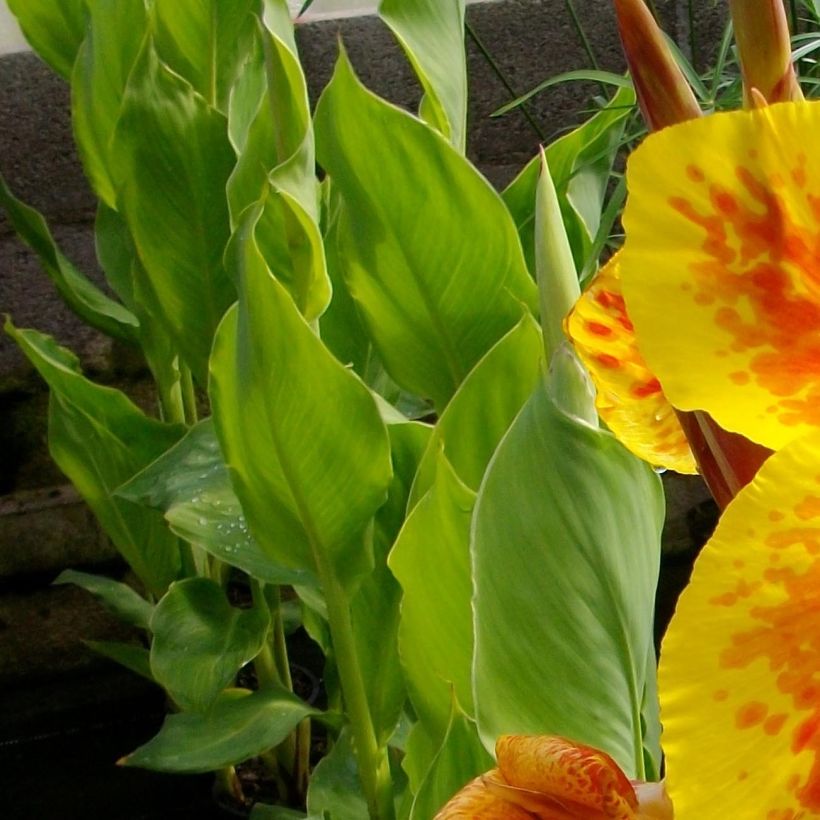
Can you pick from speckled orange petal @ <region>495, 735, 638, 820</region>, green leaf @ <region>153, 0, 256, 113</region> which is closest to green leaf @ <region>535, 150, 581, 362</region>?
speckled orange petal @ <region>495, 735, 638, 820</region>

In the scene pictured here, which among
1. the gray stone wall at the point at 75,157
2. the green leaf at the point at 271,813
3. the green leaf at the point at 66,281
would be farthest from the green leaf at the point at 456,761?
the gray stone wall at the point at 75,157

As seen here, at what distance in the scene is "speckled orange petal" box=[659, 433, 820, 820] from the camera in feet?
0.50

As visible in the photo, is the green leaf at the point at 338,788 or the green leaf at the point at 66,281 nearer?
the green leaf at the point at 338,788

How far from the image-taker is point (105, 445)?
0.94m

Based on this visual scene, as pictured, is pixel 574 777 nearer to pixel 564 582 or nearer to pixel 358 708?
pixel 564 582

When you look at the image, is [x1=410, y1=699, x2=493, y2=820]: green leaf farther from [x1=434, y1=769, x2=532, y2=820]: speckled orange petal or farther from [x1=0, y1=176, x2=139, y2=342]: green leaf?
[x1=0, y1=176, x2=139, y2=342]: green leaf

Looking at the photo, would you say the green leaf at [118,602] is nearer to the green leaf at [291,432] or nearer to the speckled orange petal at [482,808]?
the green leaf at [291,432]

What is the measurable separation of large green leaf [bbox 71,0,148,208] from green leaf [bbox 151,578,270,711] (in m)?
0.39

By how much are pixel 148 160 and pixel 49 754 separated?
91 centimetres

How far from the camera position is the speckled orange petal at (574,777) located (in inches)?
8.7

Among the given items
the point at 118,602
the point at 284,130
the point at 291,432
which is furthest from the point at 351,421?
the point at 118,602

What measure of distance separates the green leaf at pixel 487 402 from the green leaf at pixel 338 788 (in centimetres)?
33

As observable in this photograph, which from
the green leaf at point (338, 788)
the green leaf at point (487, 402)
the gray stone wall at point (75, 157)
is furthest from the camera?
the gray stone wall at point (75, 157)

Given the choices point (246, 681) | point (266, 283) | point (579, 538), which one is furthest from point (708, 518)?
point (579, 538)
